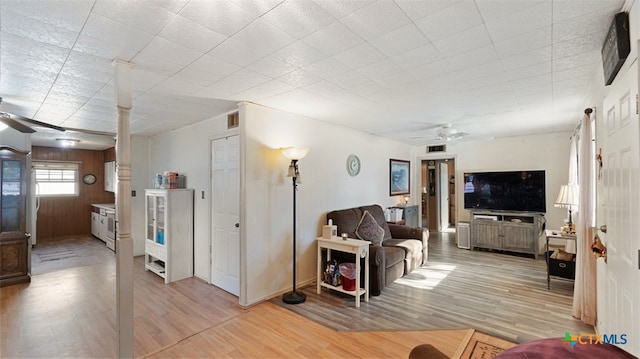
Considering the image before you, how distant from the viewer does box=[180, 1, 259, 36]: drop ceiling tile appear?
4.96 feet

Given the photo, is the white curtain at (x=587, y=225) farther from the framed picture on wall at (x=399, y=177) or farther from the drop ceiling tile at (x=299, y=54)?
the framed picture on wall at (x=399, y=177)

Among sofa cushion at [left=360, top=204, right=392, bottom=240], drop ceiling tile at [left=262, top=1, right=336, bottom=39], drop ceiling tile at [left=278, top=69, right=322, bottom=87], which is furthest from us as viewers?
sofa cushion at [left=360, top=204, right=392, bottom=240]

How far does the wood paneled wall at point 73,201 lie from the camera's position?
23.0ft

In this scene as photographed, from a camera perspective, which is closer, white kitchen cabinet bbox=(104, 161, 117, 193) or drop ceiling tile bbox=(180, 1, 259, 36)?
drop ceiling tile bbox=(180, 1, 259, 36)

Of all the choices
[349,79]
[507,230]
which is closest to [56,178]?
[349,79]

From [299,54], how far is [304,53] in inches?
1.6

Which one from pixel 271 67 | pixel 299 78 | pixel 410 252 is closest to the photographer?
pixel 271 67

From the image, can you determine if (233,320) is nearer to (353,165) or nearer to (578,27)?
(353,165)

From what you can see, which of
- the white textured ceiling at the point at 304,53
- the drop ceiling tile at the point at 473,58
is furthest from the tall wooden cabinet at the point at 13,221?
the drop ceiling tile at the point at 473,58

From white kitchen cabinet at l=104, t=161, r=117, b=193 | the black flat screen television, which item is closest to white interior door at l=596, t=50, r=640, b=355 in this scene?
the black flat screen television

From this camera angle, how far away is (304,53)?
2.09 meters

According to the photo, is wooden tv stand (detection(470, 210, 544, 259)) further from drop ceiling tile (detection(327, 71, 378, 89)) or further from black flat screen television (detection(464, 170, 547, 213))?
drop ceiling tile (detection(327, 71, 378, 89))

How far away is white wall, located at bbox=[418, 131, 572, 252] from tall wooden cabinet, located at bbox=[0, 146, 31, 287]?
778 centimetres

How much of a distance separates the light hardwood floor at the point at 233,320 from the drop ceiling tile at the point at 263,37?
2430 millimetres
